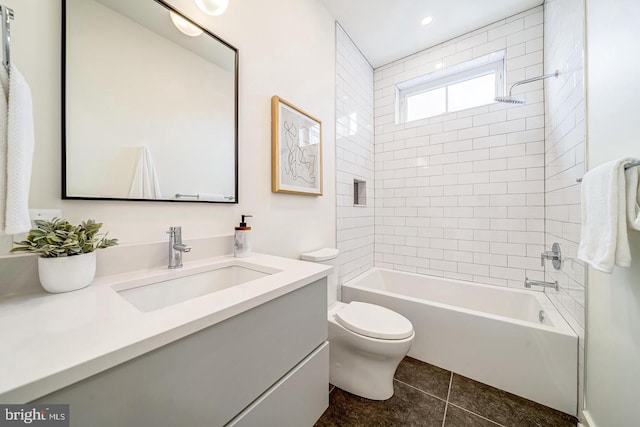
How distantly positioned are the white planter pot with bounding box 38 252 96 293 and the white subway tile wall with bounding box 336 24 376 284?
1.57 meters

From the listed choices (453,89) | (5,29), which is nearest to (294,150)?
(5,29)

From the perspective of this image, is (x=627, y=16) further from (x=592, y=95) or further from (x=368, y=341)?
(x=368, y=341)

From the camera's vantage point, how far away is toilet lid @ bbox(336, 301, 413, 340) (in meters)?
1.25

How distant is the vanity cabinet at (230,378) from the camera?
1.34 ft

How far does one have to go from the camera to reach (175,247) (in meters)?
0.92

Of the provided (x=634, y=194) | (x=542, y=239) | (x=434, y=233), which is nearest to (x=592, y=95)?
(x=634, y=194)

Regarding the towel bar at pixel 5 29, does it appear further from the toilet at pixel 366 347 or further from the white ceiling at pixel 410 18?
the white ceiling at pixel 410 18

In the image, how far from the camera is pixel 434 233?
231cm

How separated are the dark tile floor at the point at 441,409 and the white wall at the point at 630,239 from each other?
0.26m

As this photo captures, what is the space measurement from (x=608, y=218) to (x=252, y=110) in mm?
1610

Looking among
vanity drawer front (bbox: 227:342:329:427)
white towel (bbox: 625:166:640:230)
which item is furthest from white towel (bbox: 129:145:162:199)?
white towel (bbox: 625:166:640:230)

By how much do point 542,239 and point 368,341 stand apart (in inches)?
69.1

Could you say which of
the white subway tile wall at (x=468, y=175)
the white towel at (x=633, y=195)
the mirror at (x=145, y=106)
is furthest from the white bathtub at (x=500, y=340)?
the mirror at (x=145, y=106)

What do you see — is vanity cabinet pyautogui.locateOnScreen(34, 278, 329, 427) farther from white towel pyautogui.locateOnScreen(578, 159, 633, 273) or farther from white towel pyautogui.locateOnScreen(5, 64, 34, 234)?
white towel pyautogui.locateOnScreen(578, 159, 633, 273)
